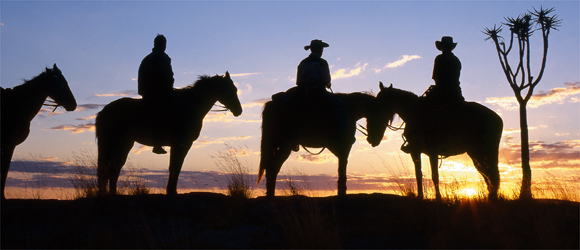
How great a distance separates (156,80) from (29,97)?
264 centimetres

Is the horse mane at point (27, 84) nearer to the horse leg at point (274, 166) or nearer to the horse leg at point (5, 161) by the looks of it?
the horse leg at point (5, 161)

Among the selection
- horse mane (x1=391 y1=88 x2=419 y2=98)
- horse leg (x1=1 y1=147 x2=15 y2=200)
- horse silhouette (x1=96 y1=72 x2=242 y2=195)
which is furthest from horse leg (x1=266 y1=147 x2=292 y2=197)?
horse leg (x1=1 y1=147 x2=15 y2=200)

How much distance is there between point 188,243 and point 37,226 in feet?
8.61

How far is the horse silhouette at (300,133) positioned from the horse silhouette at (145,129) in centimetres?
153

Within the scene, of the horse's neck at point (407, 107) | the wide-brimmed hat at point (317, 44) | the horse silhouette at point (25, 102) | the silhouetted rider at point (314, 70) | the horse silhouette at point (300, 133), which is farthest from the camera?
the horse's neck at point (407, 107)

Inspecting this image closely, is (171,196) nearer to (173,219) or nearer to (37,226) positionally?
(173,219)

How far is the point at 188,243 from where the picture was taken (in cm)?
702

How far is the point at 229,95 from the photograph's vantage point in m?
11.7

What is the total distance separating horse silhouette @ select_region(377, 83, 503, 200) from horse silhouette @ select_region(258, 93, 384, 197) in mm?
1406

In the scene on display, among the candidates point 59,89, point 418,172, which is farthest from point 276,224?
point 59,89

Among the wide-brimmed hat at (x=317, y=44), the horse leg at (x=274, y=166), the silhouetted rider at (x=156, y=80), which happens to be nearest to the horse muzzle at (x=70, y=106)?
the silhouetted rider at (x=156, y=80)

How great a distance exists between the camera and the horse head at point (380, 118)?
11688 millimetres

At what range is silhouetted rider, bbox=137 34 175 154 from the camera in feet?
34.8

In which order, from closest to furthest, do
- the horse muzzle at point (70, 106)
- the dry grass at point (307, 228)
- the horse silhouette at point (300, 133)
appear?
the dry grass at point (307, 228) < the horse silhouette at point (300, 133) < the horse muzzle at point (70, 106)
